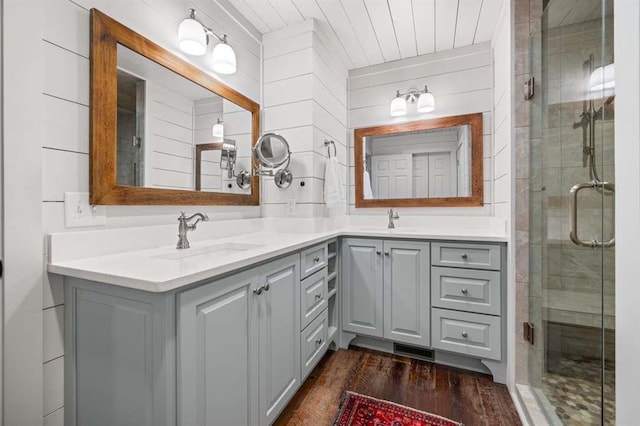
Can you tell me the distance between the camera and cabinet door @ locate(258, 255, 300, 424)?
4.02ft

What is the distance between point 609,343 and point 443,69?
218 centimetres

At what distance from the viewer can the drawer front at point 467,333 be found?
5.75ft

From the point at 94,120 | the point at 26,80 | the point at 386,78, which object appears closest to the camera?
the point at 26,80

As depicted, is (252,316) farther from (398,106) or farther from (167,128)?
(398,106)

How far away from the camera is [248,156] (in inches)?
80.8

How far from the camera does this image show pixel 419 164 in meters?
2.50

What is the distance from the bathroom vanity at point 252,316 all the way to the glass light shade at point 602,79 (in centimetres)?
91

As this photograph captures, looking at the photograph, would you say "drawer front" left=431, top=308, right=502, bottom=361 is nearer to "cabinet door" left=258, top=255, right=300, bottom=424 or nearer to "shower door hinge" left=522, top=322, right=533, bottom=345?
"shower door hinge" left=522, top=322, right=533, bottom=345

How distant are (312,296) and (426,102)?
1828 millimetres

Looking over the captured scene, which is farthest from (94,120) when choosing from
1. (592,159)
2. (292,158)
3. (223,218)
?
(592,159)

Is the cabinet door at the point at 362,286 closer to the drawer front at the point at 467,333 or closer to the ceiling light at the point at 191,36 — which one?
the drawer front at the point at 467,333

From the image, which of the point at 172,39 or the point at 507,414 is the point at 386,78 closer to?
the point at 172,39

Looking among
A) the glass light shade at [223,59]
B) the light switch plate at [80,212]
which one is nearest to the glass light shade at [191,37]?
the glass light shade at [223,59]

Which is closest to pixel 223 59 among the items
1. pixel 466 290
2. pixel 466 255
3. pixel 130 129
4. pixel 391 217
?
pixel 130 129
